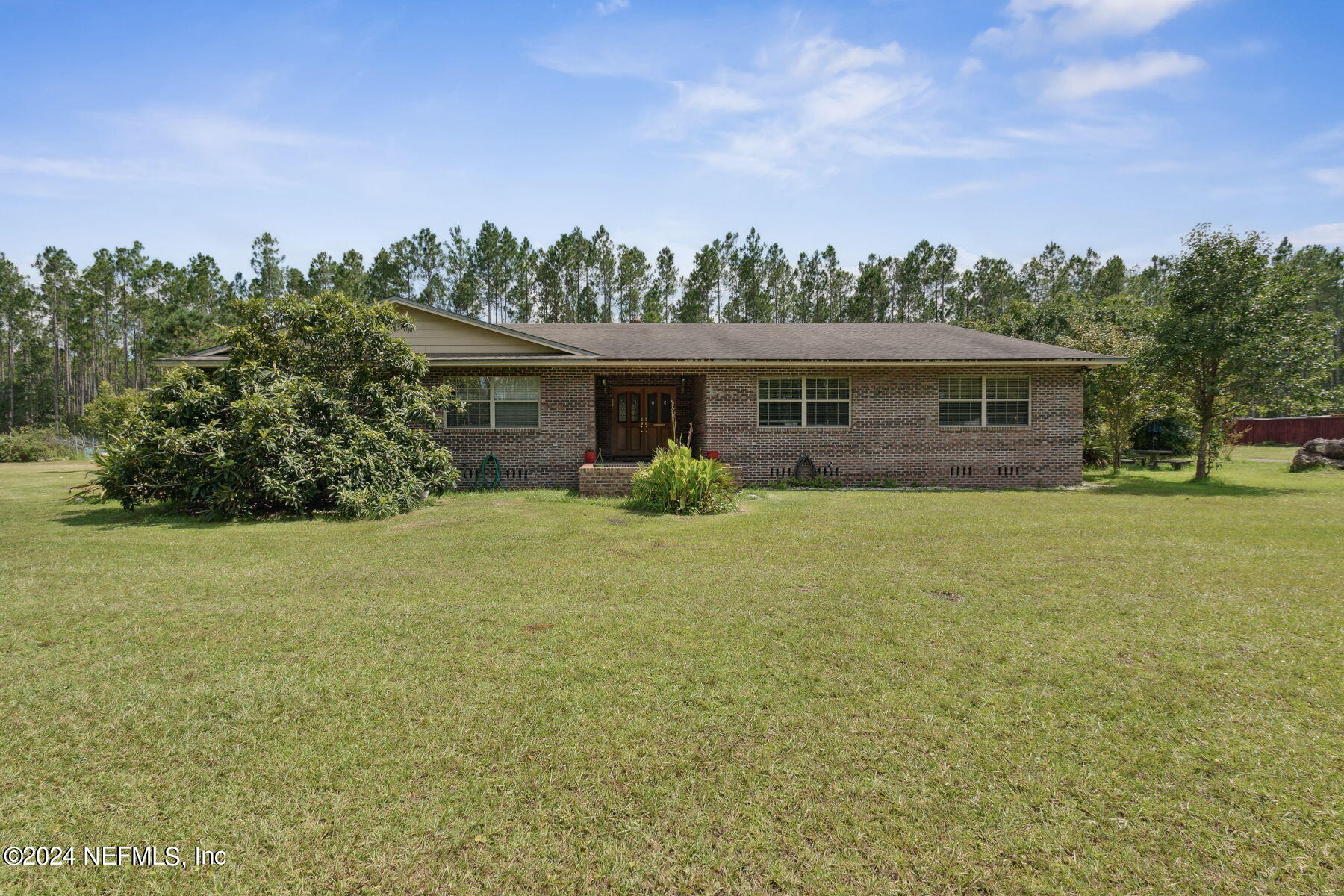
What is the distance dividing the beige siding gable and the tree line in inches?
1259

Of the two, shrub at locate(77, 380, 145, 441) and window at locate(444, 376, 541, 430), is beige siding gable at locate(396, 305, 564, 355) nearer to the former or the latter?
window at locate(444, 376, 541, 430)

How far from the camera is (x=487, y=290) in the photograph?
48.6 m

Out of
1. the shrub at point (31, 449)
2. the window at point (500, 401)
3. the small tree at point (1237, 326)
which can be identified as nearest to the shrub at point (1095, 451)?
the small tree at point (1237, 326)

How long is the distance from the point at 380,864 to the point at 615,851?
867mm

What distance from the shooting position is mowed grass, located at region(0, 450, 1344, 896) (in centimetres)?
232

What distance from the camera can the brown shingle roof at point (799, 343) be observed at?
14047mm

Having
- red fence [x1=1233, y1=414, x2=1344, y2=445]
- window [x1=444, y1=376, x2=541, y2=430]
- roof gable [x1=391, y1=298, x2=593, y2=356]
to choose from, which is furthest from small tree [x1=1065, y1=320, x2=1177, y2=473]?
red fence [x1=1233, y1=414, x2=1344, y2=445]

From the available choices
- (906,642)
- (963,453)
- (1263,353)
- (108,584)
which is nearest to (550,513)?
(108,584)

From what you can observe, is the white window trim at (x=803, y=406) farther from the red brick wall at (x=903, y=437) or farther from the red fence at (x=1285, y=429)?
the red fence at (x=1285, y=429)

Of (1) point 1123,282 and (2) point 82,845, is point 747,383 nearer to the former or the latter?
(2) point 82,845

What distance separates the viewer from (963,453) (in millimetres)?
14570

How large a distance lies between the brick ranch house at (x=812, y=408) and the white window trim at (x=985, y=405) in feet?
0.08

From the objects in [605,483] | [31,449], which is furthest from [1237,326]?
[31,449]

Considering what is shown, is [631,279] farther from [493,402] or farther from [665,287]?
[493,402]
